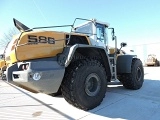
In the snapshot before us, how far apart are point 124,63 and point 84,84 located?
2224 millimetres

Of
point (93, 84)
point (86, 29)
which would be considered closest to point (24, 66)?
point (93, 84)

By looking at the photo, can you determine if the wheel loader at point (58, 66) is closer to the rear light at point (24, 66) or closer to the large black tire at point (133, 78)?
the rear light at point (24, 66)

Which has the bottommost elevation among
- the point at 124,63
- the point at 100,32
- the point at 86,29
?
the point at 124,63

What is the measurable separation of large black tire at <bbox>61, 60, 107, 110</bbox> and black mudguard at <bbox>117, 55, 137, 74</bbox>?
1.52 meters

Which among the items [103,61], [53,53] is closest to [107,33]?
[103,61]

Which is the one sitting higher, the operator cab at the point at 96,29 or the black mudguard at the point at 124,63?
the operator cab at the point at 96,29

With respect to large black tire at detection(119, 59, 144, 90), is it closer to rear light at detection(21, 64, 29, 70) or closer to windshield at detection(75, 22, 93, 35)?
windshield at detection(75, 22, 93, 35)

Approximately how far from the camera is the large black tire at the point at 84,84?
3.94 m

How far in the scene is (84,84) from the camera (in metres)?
4.09

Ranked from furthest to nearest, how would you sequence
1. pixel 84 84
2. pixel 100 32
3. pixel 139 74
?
1. pixel 139 74
2. pixel 100 32
3. pixel 84 84

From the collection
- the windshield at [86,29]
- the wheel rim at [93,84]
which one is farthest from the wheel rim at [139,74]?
the wheel rim at [93,84]

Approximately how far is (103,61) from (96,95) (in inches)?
38.4

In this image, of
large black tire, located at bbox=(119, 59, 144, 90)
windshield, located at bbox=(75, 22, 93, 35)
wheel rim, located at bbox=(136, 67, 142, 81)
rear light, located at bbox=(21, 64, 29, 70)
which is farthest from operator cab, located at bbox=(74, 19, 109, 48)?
rear light, located at bbox=(21, 64, 29, 70)

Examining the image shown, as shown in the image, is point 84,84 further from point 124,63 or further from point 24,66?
point 124,63
